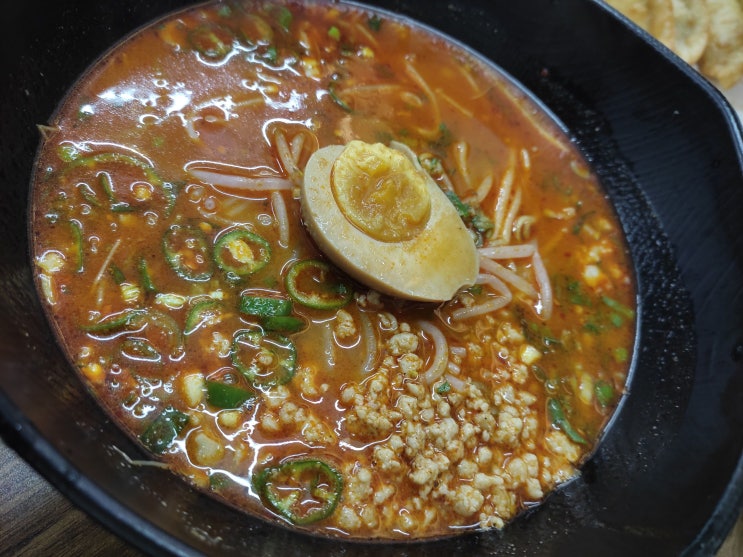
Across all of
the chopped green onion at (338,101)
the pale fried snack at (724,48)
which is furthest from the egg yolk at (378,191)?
the pale fried snack at (724,48)

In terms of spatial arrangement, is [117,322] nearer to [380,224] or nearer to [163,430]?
[163,430]

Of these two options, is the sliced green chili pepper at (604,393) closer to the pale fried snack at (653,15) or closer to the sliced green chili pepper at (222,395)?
the sliced green chili pepper at (222,395)

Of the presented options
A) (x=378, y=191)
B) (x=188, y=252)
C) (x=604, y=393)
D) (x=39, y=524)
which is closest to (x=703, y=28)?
(x=604, y=393)

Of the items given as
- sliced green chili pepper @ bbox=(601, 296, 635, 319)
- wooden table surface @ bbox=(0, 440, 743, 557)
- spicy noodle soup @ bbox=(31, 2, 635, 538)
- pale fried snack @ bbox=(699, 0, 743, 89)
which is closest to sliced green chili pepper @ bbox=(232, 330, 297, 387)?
spicy noodle soup @ bbox=(31, 2, 635, 538)

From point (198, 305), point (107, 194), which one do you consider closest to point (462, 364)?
point (198, 305)

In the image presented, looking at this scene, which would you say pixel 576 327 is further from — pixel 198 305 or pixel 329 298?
pixel 198 305
